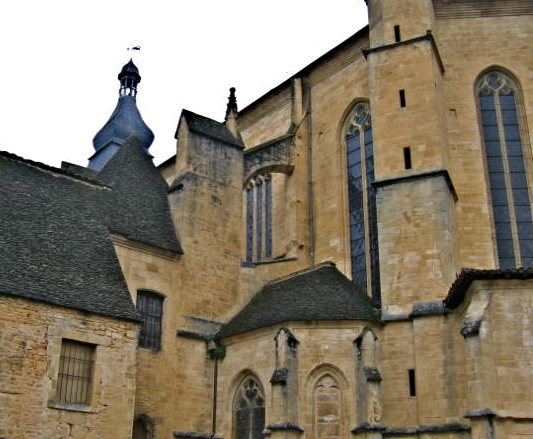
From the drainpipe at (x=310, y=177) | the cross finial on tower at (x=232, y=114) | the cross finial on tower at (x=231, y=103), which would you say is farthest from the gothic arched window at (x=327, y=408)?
the cross finial on tower at (x=231, y=103)

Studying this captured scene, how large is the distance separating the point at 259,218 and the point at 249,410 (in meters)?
9.64

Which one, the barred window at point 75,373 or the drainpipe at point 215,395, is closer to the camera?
the barred window at point 75,373

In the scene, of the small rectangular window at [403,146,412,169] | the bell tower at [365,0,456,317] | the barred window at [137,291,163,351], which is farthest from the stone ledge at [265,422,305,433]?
the small rectangular window at [403,146,412,169]

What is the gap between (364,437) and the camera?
16.4 metres

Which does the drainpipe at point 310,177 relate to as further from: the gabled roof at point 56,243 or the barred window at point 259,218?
the gabled roof at point 56,243

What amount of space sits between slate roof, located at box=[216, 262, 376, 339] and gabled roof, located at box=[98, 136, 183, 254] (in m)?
2.79

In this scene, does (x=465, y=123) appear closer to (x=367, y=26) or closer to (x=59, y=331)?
(x=367, y=26)

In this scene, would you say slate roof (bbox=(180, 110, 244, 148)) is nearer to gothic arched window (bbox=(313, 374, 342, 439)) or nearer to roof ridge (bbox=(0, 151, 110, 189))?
roof ridge (bbox=(0, 151, 110, 189))

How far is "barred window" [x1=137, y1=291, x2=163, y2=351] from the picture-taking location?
749 inches

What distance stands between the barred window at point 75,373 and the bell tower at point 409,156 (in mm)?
7408

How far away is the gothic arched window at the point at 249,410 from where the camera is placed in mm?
18172

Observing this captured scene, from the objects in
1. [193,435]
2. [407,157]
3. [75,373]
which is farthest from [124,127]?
[75,373]

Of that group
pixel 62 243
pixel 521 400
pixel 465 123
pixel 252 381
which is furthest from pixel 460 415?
pixel 62 243

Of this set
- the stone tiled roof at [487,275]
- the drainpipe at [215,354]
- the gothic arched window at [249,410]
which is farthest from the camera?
the drainpipe at [215,354]
